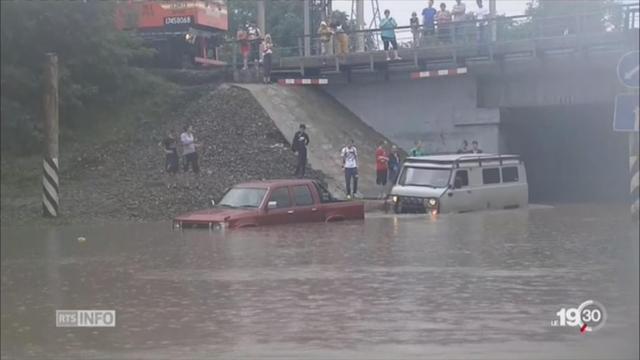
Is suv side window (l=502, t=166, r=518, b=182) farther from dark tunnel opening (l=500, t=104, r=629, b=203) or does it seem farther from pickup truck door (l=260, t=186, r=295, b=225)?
pickup truck door (l=260, t=186, r=295, b=225)

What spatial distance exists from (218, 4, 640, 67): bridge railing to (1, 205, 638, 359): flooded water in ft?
37.8

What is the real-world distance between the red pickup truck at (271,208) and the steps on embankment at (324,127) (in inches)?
335

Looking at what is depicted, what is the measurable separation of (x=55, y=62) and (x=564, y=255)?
7309mm

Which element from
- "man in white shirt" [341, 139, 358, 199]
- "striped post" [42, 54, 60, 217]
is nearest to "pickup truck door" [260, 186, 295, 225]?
"striped post" [42, 54, 60, 217]

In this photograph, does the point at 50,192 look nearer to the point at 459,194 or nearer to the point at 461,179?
the point at 459,194

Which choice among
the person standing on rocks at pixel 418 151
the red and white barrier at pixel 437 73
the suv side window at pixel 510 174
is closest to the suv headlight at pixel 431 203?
the suv side window at pixel 510 174

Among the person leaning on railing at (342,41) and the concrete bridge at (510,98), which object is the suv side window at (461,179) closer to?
the concrete bridge at (510,98)

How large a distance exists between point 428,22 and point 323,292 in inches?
978

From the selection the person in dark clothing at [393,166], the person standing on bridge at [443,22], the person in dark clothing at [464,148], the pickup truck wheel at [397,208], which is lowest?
the pickup truck wheel at [397,208]

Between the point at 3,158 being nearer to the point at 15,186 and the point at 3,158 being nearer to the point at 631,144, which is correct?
the point at 15,186

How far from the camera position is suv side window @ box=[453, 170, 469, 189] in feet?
85.8

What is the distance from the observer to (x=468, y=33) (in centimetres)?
3450

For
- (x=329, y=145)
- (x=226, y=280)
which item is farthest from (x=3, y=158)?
(x=329, y=145)

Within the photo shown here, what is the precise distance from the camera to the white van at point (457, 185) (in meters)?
25.9
